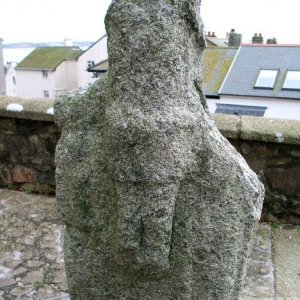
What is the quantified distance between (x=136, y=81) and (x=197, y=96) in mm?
273

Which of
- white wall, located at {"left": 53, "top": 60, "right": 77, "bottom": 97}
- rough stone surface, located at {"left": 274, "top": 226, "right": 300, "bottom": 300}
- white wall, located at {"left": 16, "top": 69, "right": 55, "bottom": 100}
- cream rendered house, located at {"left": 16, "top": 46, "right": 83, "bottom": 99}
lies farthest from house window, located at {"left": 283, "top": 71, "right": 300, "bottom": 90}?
white wall, located at {"left": 16, "top": 69, "right": 55, "bottom": 100}

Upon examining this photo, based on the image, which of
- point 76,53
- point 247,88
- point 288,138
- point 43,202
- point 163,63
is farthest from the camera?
point 76,53

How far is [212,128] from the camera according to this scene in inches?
68.6

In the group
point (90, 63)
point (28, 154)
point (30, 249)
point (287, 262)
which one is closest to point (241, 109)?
point (90, 63)

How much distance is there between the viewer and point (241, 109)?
59.7 feet

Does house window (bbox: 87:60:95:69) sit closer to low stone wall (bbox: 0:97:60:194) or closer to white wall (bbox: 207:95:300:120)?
white wall (bbox: 207:95:300:120)

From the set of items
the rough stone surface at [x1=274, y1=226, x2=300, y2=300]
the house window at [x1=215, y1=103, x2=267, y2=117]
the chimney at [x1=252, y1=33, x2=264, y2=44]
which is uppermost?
the chimney at [x1=252, y1=33, x2=264, y2=44]

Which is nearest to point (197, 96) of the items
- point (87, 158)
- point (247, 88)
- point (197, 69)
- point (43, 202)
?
point (197, 69)

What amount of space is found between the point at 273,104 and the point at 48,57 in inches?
761

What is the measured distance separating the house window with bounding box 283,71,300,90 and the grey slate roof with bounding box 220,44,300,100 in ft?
0.51

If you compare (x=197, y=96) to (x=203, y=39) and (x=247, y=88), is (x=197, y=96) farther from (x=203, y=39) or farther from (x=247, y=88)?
(x=247, y=88)

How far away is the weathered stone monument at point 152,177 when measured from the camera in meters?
1.55

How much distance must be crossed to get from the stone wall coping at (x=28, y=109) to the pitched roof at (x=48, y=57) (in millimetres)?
27392

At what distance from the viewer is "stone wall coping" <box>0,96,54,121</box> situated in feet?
13.9
